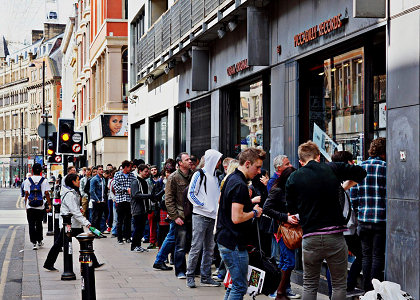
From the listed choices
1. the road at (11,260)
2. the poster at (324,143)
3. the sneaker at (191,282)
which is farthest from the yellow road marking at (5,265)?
the poster at (324,143)

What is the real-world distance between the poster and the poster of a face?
29.0m

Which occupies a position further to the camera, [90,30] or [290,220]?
[90,30]

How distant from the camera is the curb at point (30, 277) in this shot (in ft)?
35.1

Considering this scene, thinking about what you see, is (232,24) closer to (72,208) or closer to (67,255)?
(72,208)

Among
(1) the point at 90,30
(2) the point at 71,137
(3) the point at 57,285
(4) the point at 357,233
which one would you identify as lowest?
(3) the point at 57,285

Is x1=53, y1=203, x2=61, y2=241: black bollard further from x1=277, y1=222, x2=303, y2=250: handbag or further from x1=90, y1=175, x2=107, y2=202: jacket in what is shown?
x1=277, y1=222, x2=303, y2=250: handbag

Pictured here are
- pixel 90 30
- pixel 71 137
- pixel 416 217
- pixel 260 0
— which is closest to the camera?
pixel 416 217

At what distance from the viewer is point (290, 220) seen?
9039mm

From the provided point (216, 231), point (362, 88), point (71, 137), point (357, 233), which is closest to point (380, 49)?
point (362, 88)

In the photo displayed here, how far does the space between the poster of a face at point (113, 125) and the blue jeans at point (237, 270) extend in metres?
33.3

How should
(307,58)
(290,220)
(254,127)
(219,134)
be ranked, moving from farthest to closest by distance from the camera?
(219,134) → (254,127) → (307,58) → (290,220)

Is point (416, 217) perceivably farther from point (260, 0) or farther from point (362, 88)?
point (260, 0)

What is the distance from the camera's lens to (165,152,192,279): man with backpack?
39.1ft

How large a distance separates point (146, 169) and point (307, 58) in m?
4.96
